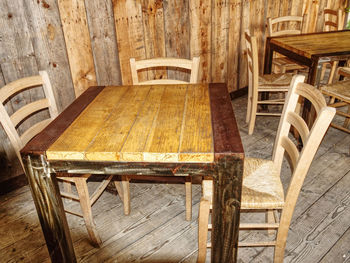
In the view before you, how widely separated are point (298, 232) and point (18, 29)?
2166mm

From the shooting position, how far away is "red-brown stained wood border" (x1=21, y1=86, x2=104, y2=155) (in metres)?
1.25

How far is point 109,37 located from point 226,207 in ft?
5.82

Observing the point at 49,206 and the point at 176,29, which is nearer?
the point at 49,206

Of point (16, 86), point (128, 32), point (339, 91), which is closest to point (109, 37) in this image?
point (128, 32)

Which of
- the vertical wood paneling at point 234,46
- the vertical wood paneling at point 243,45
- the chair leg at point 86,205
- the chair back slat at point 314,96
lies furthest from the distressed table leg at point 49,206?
the vertical wood paneling at point 243,45

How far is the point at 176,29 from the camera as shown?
2920mm

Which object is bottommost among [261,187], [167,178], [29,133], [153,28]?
[167,178]

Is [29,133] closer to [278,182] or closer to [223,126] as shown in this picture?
[223,126]

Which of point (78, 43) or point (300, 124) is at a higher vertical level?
point (78, 43)

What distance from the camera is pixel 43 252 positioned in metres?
1.79

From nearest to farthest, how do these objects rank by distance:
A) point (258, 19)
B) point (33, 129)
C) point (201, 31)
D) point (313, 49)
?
1. point (33, 129)
2. point (313, 49)
3. point (201, 31)
4. point (258, 19)

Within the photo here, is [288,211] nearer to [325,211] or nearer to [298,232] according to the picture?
[298,232]

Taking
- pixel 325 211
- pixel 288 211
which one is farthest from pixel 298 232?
pixel 288 211

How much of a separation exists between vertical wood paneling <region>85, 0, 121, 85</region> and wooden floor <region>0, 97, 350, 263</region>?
37.3 inches
